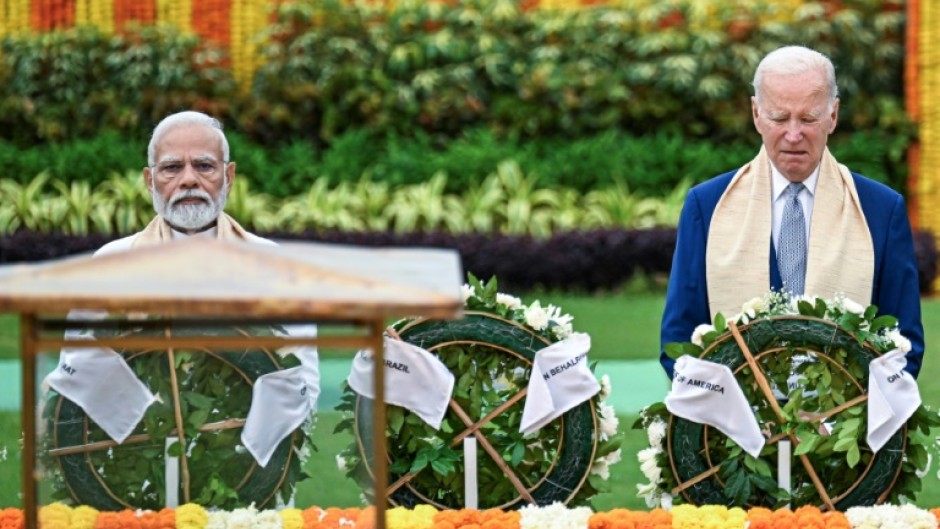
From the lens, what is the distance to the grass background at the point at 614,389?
296cm

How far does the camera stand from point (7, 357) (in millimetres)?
8000

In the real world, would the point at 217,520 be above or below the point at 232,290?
below

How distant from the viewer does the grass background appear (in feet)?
9.70

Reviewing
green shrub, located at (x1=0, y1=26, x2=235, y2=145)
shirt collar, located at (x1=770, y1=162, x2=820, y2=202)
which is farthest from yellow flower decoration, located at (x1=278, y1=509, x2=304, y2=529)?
green shrub, located at (x1=0, y1=26, x2=235, y2=145)

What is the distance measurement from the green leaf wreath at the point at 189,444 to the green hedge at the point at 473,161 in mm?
8946

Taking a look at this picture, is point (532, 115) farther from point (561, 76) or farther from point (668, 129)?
point (668, 129)

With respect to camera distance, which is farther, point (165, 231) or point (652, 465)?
point (165, 231)

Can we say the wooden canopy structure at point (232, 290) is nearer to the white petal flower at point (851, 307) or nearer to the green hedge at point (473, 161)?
the white petal flower at point (851, 307)

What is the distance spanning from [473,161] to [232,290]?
9.96 metres

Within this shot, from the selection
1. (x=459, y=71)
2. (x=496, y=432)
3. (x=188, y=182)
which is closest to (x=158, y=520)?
(x=496, y=432)

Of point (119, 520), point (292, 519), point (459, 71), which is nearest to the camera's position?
point (119, 520)

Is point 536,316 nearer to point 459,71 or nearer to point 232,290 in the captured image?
point 232,290

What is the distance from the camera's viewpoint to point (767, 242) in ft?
11.9

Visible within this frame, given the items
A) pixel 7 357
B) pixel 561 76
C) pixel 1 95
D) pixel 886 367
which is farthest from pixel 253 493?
pixel 1 95
